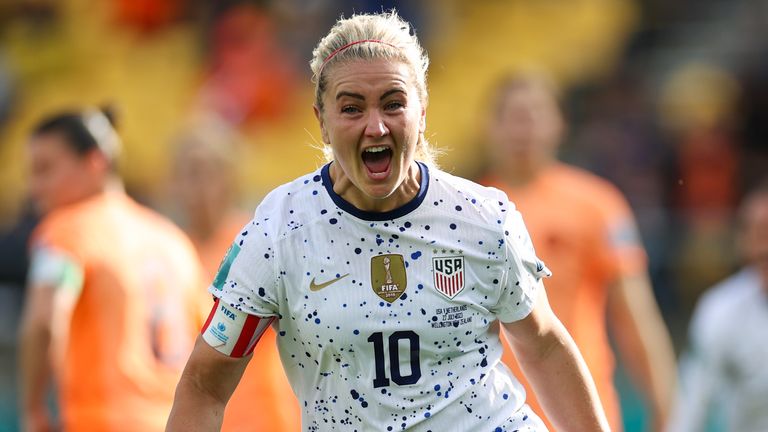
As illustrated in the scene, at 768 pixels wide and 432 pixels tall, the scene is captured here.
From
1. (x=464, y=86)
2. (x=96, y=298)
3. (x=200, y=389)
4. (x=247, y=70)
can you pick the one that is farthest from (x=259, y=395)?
(x=464, y=86)

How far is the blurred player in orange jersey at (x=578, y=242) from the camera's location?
663 cm

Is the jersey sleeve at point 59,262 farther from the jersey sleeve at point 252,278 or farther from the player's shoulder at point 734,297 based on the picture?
the player's shoulder at point 734,297

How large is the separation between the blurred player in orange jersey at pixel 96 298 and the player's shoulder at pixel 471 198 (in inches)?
104

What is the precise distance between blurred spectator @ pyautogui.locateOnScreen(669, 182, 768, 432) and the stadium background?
615 centimetres

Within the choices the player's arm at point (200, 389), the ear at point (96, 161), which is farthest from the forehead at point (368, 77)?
the ear at point (96, 161)

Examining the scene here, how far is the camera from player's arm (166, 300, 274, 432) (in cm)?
356

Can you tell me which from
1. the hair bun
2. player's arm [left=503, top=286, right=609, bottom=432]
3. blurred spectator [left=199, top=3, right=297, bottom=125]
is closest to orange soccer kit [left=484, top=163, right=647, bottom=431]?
the hair bun

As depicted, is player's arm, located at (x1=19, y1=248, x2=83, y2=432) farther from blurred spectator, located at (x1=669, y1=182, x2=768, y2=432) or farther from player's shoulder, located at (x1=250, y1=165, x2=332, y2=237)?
blurred spectator, located at (x1=669, y1=182, x2=768, y2=432)

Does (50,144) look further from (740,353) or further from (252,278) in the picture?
(740,353)

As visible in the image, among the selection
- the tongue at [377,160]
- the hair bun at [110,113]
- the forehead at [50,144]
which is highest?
the hair bun at [110,113]

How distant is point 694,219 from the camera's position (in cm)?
1344

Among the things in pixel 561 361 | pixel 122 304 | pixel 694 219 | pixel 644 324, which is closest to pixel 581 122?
pixel 694 219

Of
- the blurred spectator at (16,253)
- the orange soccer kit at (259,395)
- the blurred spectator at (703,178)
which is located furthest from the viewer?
the blurred spectator at (16,253)

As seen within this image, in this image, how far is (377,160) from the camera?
3.54 metres
